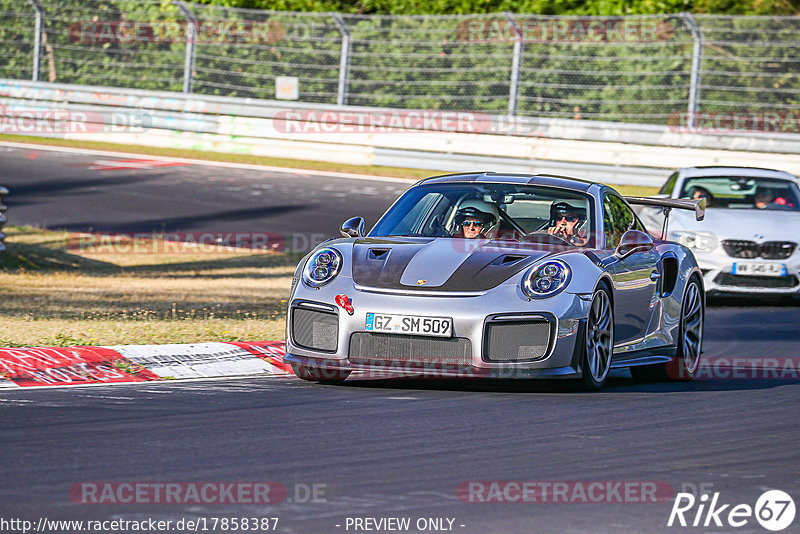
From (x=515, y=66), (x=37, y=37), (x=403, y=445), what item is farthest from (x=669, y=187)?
(x=37, y=37)

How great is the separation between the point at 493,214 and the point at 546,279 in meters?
1.12

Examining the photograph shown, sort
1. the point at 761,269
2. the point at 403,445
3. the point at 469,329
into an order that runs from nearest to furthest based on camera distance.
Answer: the point at 403,445
the point at 469,329
the point at 761,269

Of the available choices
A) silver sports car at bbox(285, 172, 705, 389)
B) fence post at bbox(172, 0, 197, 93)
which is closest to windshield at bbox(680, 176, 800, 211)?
silver sports car at bbox(285, 172, 705, 389)

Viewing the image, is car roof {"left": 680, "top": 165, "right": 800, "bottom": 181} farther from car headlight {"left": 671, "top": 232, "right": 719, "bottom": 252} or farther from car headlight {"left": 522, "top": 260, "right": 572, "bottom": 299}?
car headlight {"left": 522, "top": 260, "right": 572, "bottom": 299}

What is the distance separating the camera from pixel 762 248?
12633 millimetres

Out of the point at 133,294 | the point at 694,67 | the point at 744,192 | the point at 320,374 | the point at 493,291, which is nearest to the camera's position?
the point at 493,291

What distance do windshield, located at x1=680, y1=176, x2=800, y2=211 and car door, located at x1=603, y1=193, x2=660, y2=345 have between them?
17.4 feet

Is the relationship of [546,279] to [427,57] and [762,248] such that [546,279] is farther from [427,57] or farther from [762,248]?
[427,57]

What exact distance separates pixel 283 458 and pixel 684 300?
4.21m

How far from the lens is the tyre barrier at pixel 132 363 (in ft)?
24.1

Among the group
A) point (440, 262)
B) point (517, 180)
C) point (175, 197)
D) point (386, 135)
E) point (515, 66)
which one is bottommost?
point (175, 197)

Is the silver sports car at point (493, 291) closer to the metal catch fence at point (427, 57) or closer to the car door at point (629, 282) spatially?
the car door at point (629, 282)

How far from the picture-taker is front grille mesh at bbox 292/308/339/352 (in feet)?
23.0

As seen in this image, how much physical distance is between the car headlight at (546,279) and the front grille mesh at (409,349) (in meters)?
0.48
